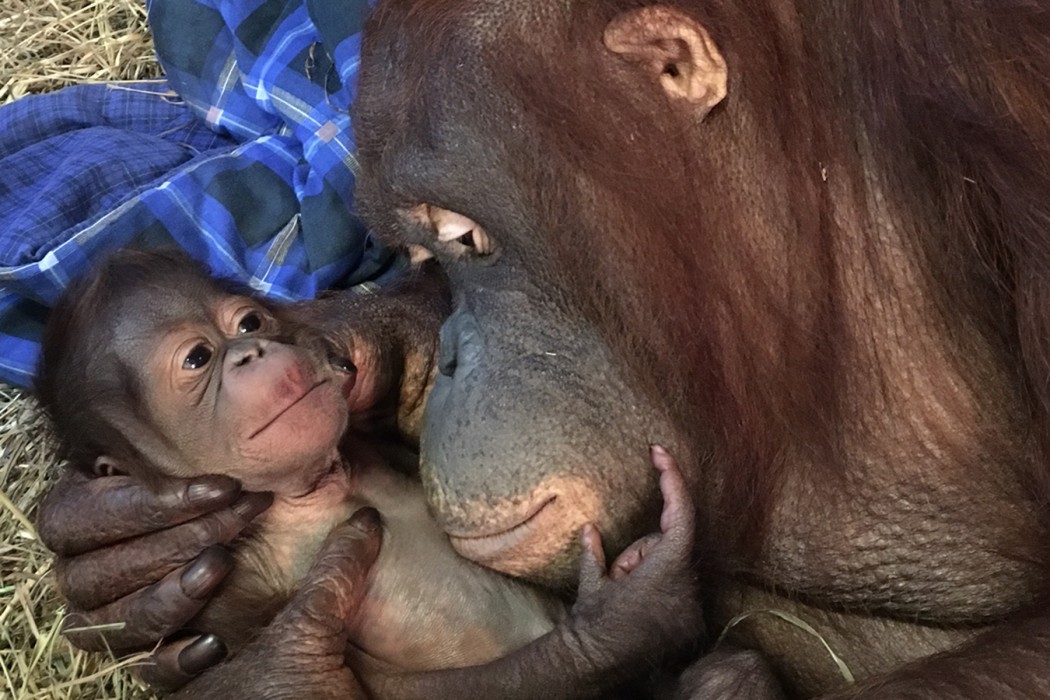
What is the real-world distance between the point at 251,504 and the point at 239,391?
0.19 m

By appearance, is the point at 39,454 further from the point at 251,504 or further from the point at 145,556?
the point at 251,504

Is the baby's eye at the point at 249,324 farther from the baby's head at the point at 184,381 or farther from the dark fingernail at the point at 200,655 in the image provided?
the dark fingernail at the point at 200,655

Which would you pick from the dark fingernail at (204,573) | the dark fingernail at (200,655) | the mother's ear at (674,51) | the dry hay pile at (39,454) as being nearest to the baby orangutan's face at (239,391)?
the dark fingernail at (204,573)

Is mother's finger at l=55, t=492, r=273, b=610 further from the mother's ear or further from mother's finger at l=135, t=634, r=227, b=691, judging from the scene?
the mother's ear

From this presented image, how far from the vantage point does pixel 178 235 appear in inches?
90.6

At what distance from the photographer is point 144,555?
1747 millimetres

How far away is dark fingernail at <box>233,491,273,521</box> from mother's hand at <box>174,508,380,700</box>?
11cm

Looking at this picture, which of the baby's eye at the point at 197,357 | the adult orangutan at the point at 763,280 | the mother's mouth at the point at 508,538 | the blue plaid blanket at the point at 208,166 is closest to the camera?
the adult orangutan at the point at 763,280

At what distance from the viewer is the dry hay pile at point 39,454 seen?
1.88 meters

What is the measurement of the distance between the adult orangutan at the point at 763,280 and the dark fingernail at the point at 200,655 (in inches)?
16.6

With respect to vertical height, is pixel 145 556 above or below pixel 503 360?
below

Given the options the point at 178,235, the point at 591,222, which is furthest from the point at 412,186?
the point at 178,235

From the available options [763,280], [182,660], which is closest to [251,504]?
[182,660]

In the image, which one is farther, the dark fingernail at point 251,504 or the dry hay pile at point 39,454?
the dry hay pile at point 39,454
